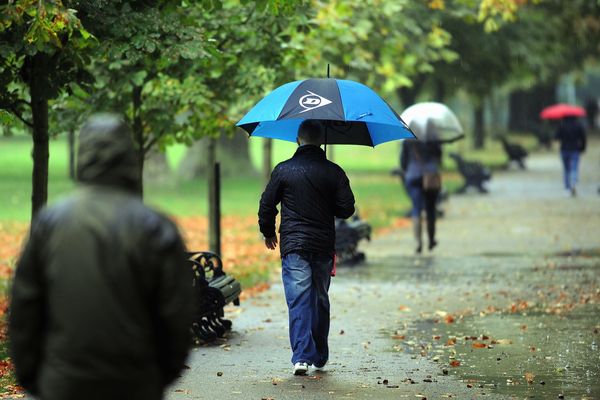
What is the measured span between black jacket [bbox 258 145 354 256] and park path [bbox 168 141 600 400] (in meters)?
0.94

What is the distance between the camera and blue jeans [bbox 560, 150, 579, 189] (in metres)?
28.9

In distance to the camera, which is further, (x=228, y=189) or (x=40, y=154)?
(x=228, y=189)

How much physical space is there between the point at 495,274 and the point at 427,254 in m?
2.60

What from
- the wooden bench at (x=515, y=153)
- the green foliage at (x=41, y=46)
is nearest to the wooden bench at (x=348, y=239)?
the green foliage at (x=41, y=46)

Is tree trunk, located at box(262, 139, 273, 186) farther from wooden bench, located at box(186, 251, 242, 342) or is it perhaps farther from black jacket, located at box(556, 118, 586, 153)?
wooden bench, located at box(186, 251, 242, 342)

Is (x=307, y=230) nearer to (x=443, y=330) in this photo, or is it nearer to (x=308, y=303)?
(x=308, y=303)

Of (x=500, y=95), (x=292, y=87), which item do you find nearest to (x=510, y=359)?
(x=292, y=87)

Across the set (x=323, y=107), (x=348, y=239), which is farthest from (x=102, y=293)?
(x=348, y=239)

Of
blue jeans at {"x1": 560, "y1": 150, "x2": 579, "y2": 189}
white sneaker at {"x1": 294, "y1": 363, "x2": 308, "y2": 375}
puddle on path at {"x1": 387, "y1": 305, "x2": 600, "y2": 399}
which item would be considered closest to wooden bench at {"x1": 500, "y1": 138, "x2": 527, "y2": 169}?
blue jeans at {"x1": 560, "y1": 150, "x2": 579, "y2": 189}

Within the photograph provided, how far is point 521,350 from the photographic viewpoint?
1007 cm

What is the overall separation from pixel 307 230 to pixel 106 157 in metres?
4.62

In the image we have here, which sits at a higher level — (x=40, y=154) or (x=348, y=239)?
(x=40, y=154)

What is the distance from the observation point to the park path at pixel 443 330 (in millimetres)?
8578

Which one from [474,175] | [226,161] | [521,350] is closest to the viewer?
[521,350]
